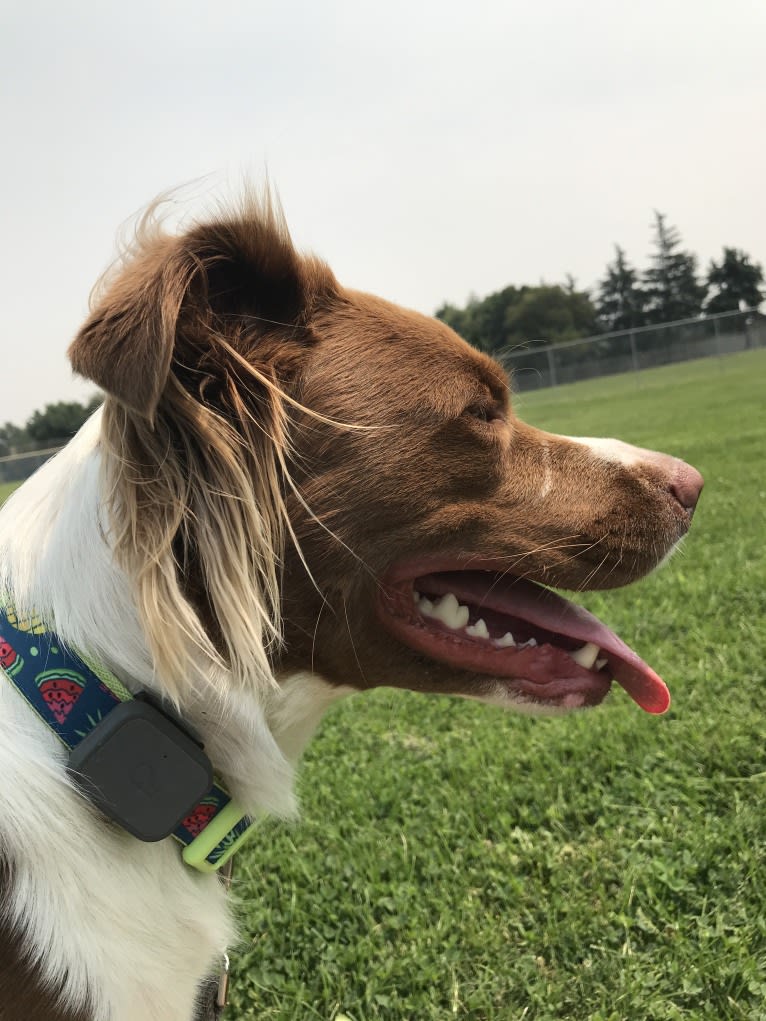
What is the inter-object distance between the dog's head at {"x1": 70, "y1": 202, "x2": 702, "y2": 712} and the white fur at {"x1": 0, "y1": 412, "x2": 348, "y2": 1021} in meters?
0.10

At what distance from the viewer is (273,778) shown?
5.37ft

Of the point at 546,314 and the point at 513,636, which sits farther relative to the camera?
the point at 546,314

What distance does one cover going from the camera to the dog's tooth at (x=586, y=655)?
6.86 ft

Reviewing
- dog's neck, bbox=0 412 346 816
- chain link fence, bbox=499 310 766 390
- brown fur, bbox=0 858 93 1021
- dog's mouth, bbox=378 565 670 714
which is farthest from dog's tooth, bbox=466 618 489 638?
chain link fence, bbox=499 310 766 390

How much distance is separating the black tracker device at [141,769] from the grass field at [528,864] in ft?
4.97

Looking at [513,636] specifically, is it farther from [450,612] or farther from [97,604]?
[97,604]

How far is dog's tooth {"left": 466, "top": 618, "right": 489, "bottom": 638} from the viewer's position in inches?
77.1

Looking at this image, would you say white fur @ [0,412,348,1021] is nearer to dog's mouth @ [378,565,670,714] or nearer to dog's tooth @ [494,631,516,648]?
dog's mouth @ [378,565,670,714]

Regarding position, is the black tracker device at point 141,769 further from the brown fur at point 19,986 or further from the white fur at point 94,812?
the brown fur at point 19,986

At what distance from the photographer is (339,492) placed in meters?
1.78

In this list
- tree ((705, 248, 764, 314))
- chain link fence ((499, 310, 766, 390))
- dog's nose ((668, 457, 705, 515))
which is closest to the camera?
dog's nose ((668, 457, 705, 515))

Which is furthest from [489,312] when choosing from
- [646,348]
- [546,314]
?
[646,348]

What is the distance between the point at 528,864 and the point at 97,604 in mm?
2128

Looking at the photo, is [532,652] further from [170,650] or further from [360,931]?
[360,931]
